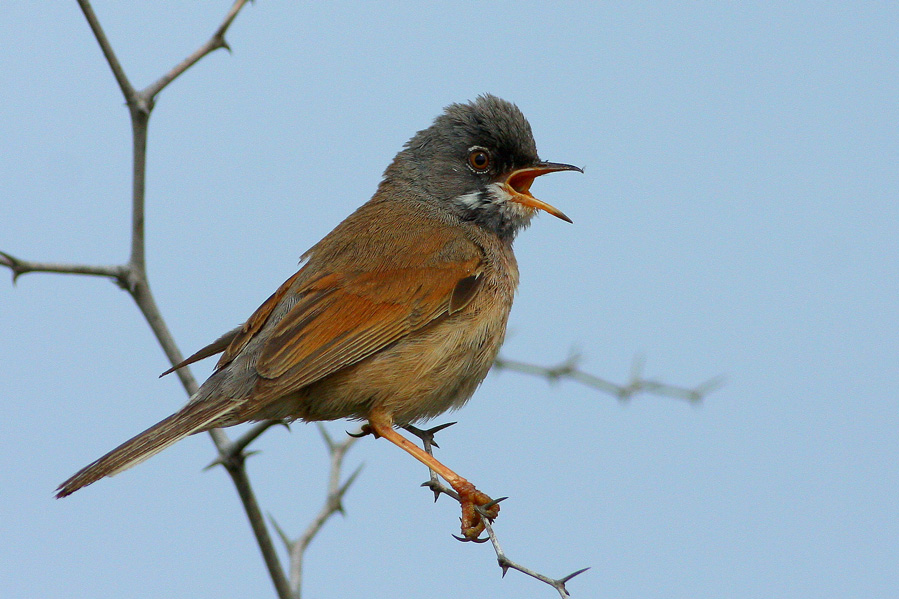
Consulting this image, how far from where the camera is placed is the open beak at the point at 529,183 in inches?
227

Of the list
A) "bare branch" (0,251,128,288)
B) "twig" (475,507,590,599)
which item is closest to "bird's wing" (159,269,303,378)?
"bare branch" (0,251,128,288)

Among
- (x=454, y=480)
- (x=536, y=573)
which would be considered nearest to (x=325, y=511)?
(x=454, y=480)

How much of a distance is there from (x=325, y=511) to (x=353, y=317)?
1.29 m

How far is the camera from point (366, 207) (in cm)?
614

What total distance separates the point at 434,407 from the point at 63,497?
6.86 feet

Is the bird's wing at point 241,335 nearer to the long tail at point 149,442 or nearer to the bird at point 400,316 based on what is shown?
the bird at point 400,316

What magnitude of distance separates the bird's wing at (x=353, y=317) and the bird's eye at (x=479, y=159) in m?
0.86

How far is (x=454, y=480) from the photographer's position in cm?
501

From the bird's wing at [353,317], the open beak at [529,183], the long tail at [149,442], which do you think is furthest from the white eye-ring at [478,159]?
the long tail at [149,442]

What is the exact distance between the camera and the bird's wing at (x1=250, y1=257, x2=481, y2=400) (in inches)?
188

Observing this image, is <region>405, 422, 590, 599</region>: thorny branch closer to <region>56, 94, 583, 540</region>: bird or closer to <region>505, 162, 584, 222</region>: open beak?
<region>56, 94, 583, 540</region>: bird

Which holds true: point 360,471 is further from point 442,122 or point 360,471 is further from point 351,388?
point 442,122

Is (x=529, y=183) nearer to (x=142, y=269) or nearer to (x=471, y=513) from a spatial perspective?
(x=471, y=513)

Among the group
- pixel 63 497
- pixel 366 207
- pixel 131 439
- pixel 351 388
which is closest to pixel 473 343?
pixel 351 388
